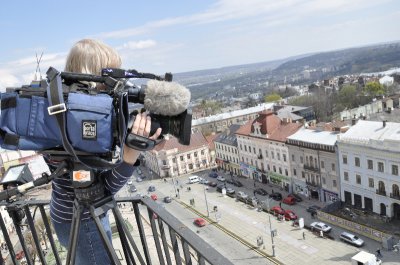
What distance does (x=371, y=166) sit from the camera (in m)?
24.8

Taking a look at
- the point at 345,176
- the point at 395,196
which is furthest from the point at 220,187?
the point at 395,196

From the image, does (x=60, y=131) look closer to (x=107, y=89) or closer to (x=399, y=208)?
(x=107, y=89)

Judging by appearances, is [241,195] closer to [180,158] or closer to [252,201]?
[252,201]

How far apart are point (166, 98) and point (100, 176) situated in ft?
2.48

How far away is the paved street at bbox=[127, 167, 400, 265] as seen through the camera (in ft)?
69.7

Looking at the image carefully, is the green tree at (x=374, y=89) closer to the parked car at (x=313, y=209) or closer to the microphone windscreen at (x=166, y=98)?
the parked car at (x=313, y=209)

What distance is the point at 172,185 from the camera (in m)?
42.0

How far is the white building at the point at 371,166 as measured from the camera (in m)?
23.5

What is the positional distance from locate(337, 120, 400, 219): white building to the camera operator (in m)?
23.1

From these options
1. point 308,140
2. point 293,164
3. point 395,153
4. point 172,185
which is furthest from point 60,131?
point 172,185

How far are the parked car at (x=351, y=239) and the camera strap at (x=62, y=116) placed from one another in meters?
22.4

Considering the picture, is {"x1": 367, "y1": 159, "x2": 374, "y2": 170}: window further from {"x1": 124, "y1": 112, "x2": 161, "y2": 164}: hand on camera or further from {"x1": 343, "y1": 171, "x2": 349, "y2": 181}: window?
{"x1": 124, "y1": 112, "x2": 161, "y2": 164}: hand on camera

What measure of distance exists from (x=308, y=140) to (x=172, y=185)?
1705cm

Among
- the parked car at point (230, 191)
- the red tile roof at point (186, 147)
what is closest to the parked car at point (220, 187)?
the parked car at point (230, 191)
